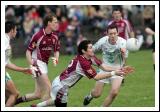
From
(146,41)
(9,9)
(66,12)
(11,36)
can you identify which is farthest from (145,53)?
(11,36)

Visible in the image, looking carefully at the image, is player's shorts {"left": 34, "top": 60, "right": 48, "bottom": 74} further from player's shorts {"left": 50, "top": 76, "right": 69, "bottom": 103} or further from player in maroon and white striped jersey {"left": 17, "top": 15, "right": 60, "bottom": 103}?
player's shorts {"left": 50, "top": 76, "right": 69, "bottom": 103}

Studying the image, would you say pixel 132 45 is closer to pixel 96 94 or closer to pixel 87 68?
pixel 96 94

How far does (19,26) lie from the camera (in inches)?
1287

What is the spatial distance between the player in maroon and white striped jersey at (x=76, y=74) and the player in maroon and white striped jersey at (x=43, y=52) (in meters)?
0.93

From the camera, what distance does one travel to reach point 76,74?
14.6 m

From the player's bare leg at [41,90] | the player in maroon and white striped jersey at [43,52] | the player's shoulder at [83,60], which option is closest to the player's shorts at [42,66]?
the player in maroon and white striped jersey at [43,52]

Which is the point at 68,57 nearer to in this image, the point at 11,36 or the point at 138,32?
the point at 138,32

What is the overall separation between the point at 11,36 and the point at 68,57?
15202 mm

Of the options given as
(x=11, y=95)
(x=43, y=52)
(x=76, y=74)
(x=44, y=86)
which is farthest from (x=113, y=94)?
(x=11, y=95)

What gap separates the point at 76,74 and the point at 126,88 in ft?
17.7

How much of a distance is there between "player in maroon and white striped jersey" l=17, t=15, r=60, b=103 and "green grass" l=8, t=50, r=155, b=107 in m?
0.95

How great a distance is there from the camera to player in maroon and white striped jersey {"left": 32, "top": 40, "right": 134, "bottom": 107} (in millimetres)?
14406

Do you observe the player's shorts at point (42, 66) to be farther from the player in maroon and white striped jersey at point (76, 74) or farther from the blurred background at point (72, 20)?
the blurred background at point (72, 20)

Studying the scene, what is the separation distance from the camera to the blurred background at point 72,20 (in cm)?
3222
